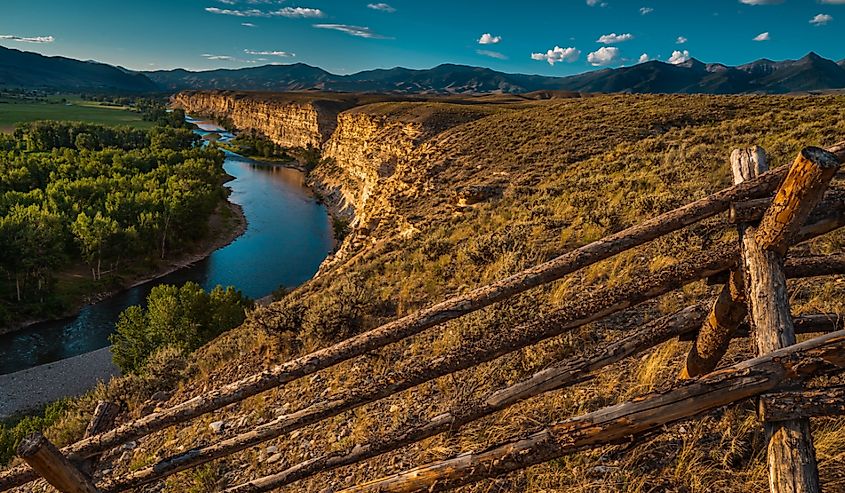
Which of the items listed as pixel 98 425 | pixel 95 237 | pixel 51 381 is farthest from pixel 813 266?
pixel 95 237

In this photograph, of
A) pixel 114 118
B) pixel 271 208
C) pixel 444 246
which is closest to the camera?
pixel 444 246

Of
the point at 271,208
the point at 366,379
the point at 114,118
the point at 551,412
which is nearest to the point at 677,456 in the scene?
the point at 551,412

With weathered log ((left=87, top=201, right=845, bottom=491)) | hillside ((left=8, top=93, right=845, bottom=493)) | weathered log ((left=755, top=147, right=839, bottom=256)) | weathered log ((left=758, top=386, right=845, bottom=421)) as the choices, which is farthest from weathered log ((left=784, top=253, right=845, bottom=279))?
weathered log ((left=758, top=386, right=845, bottom=421))

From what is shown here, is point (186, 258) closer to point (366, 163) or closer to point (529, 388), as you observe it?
point (366, 163)

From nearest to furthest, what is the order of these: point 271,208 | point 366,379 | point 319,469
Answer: point 319,469 < point 366,379 < point 271,208

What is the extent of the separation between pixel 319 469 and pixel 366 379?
3240mm

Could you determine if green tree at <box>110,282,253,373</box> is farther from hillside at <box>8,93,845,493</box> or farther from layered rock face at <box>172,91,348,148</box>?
layered rock face at <box>172,91,348,148</box>

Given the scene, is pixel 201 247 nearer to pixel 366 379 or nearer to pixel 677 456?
pixel 366 379

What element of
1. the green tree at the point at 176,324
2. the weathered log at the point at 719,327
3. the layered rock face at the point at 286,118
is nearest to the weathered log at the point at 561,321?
the weathered log at the point at 719,327

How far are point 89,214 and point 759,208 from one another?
1873 inches

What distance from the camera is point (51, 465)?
3529 millimetres

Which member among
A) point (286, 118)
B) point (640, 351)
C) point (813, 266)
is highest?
point (286, 118)

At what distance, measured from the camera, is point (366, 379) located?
22.9 ft

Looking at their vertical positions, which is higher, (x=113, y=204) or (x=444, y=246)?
(x=444, y=246)
